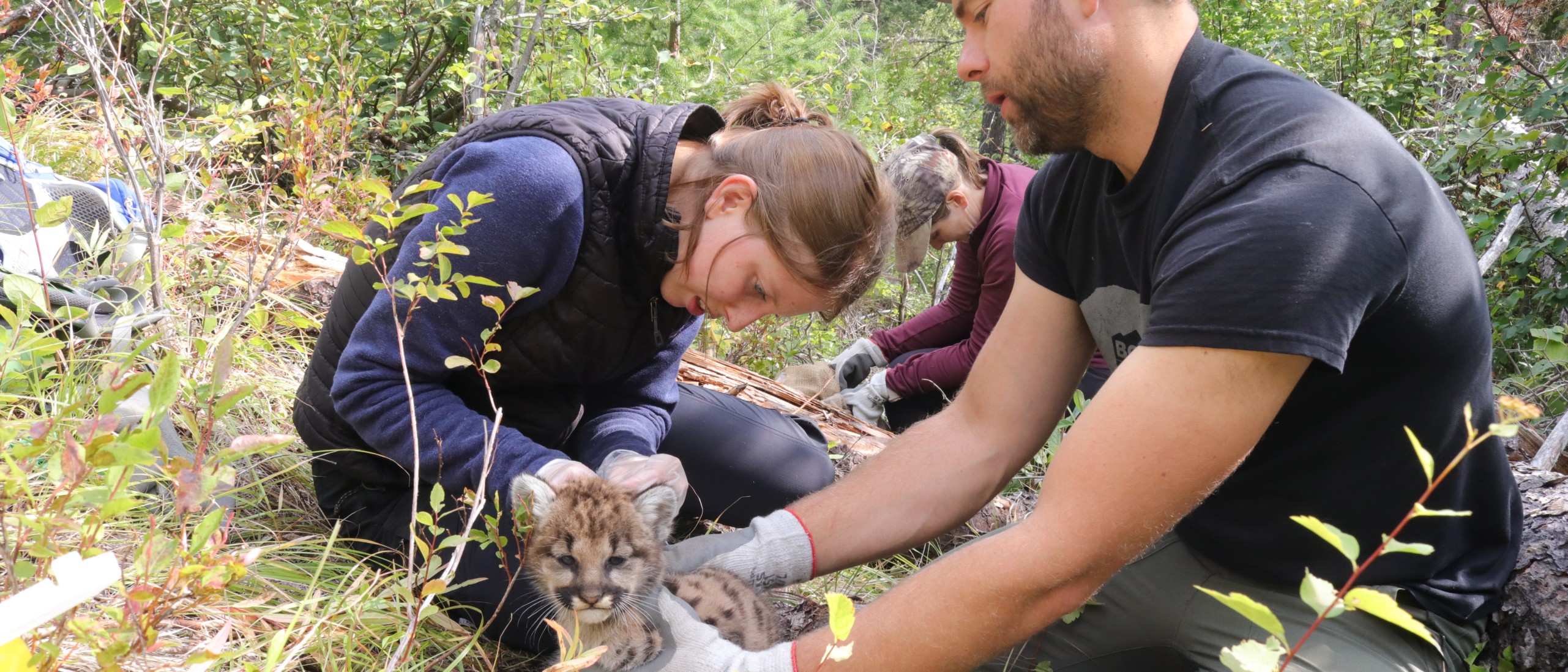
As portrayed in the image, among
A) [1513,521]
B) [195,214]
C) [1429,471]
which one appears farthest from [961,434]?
[195,214]

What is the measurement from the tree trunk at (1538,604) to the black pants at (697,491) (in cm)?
246

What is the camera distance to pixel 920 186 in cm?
559

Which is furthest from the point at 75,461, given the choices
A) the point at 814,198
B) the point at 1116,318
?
the point at 1116,318

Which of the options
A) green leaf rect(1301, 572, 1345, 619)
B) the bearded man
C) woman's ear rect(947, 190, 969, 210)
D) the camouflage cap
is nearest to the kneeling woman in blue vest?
the bearded man

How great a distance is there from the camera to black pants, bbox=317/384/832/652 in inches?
126

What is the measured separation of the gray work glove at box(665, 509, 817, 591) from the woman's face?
0.69 metres

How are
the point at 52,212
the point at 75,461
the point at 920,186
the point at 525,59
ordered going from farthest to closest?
the point at 525,59, the point at 920,186, the point at 52,212, the point at 75,461

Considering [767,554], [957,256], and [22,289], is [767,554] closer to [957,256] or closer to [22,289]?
[22,289]

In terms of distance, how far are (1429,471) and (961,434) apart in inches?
79.8

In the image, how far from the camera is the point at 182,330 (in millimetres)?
3771

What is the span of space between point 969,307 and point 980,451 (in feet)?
11.3

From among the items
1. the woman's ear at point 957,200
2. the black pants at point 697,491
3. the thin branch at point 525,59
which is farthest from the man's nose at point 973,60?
the thin branch at point 525,59

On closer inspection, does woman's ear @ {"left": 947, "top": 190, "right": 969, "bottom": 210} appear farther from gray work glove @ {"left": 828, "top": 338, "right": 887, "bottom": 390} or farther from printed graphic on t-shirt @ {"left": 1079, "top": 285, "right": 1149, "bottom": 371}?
printed graphic on t-shirt @ {"left": 1079, "top": 285, "right": 1149, "bottom": 371}

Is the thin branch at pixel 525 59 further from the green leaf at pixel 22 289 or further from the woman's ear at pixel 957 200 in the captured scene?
the green leaf at pixel 22 289
